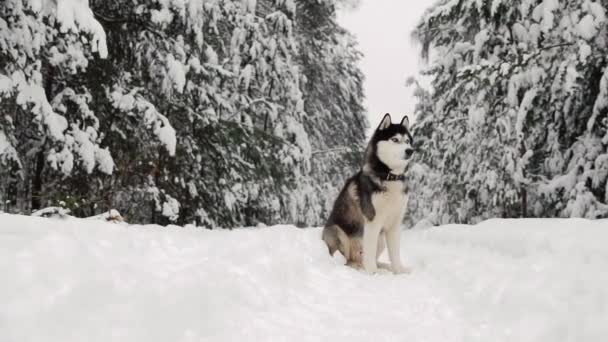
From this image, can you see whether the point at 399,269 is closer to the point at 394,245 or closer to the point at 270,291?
the point at 394,245

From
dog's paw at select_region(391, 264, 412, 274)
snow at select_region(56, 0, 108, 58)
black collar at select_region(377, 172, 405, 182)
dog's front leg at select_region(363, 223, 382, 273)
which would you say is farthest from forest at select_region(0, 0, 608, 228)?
dog's paw at select_region(391, 264, 412, 274)

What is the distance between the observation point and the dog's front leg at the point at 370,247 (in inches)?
202

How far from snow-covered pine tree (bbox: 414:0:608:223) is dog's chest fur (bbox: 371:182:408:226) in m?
3.64

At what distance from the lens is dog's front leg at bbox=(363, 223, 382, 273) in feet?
16.8

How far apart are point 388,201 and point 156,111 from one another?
424 centimetres

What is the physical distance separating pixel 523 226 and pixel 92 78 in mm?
6330

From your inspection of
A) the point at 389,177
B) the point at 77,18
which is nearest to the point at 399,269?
the point at 389,177

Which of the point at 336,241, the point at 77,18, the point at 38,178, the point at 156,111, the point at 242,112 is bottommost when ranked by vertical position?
the point at 336,241

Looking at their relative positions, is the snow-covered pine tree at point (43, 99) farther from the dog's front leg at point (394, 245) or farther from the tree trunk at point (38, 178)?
the dog's front leg at point (394, 245)

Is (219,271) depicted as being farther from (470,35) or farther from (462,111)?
(470,35)

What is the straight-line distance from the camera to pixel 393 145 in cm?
531

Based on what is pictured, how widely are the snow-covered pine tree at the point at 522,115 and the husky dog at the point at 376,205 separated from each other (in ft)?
10.9

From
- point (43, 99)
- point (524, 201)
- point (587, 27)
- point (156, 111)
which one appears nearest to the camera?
point (43, 99)

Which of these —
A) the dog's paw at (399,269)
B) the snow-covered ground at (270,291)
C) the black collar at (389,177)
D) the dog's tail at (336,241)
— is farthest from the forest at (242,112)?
the dog's paw at (399,269)
